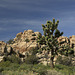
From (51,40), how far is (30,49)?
113 feet

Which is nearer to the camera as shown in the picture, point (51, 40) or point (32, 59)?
point (51, 40)

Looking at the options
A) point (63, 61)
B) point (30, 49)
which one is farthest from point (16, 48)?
point (63, 61)

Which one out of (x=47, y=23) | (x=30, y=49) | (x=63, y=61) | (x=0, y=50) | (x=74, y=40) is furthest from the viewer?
(x=74, y=40)

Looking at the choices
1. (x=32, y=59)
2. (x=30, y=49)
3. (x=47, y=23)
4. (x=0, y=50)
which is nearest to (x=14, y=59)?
(x=32, y=59)

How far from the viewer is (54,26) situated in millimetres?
21062

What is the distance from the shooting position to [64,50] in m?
20.7

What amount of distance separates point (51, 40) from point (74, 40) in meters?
43.1

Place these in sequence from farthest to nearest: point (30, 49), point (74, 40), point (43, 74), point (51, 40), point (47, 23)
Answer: point (74, 40) < point (30, 49) < point (47, 23) < point (51, 40) < point (43, 74)

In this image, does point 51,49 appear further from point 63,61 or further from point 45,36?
point 63,61

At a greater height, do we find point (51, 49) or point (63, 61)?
point (51, 49)

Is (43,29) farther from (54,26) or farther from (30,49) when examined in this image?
(30,49)

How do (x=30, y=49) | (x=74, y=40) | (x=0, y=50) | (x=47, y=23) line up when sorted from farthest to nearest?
(x=74, y=40)
(x=30, y=49)
(x=0, y=50)
(x=47, y=23)


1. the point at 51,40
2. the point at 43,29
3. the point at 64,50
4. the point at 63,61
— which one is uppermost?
the point at 43,29

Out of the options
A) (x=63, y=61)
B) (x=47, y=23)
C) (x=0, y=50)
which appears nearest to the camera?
(x=47, y=23)
